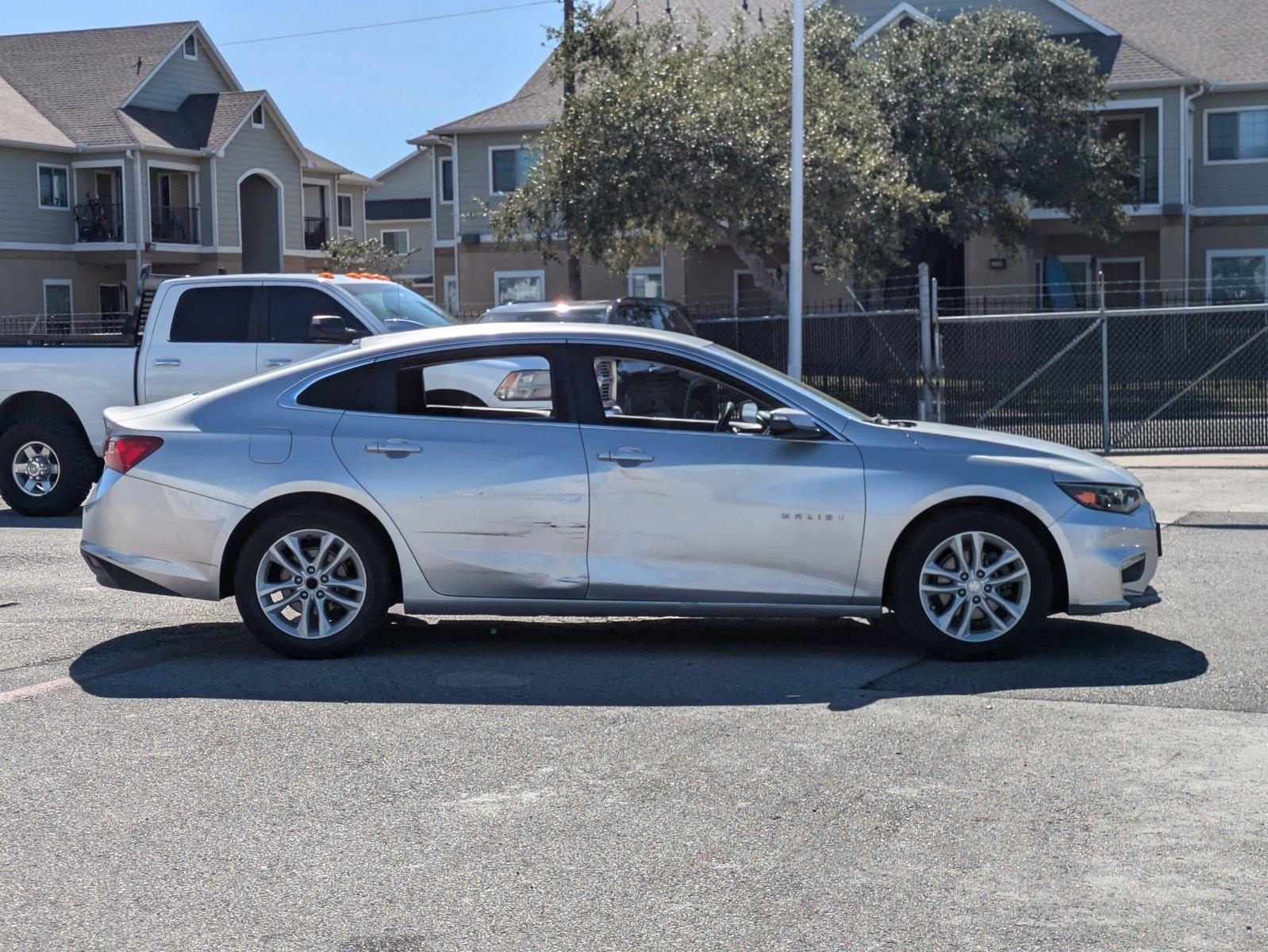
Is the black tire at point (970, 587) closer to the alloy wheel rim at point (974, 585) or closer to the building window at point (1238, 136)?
the alloy wheel rim at point (974, 585)

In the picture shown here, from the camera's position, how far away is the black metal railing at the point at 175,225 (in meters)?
44.4

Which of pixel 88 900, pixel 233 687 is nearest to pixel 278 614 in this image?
pixel 233 687

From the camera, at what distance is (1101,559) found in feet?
24.9

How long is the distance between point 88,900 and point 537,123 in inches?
1353

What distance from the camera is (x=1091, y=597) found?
759 cm

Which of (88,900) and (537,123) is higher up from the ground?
(537,123)

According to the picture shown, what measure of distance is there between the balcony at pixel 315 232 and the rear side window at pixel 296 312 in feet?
131

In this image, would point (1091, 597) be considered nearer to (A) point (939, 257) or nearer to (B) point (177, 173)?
(A) point (939, 257)

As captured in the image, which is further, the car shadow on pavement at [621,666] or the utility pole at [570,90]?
the utility pole at [570,90]

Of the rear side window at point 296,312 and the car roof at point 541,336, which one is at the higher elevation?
the rear side window at point 296,312

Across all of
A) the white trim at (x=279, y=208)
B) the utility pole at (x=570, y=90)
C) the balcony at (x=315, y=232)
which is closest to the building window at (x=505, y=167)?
the utility pole at (x=570, y=90)

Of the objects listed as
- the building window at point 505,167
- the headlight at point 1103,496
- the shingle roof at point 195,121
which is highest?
the shingle roof at point 195,121

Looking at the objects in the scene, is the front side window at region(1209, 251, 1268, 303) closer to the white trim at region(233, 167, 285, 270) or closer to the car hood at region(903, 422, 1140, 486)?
the white trim at region(233, 167, 285, 270)

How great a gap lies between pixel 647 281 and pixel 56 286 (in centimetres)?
1722
